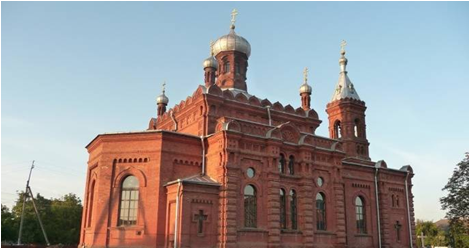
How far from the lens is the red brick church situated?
1986cm

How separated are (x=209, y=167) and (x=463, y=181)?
19.2 meters

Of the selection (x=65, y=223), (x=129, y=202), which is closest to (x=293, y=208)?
(x=129, y=202)

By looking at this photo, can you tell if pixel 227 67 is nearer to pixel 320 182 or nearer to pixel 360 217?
pixel 320 182

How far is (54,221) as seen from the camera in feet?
116

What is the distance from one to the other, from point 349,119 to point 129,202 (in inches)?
630

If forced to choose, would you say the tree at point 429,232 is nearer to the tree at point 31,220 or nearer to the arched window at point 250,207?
the arched window at point 250,207

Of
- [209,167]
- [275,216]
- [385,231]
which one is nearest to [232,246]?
[275,216]

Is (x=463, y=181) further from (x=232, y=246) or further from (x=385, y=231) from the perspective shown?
(x=232, y=246)

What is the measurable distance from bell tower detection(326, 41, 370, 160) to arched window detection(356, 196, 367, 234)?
11.6ft

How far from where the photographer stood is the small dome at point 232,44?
2817 centimetres

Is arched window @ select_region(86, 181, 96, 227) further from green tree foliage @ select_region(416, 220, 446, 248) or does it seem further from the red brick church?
green tree foliage @ select_region(416, 220, 446, 248)

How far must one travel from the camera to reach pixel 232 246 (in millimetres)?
19422

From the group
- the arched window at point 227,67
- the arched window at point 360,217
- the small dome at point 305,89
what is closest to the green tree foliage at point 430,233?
the arched window at point 360,217

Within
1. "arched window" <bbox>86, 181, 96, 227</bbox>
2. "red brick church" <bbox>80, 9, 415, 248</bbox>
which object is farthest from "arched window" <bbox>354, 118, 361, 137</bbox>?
"arched window" <bbox>86, 181, 96, 227</bbox>
